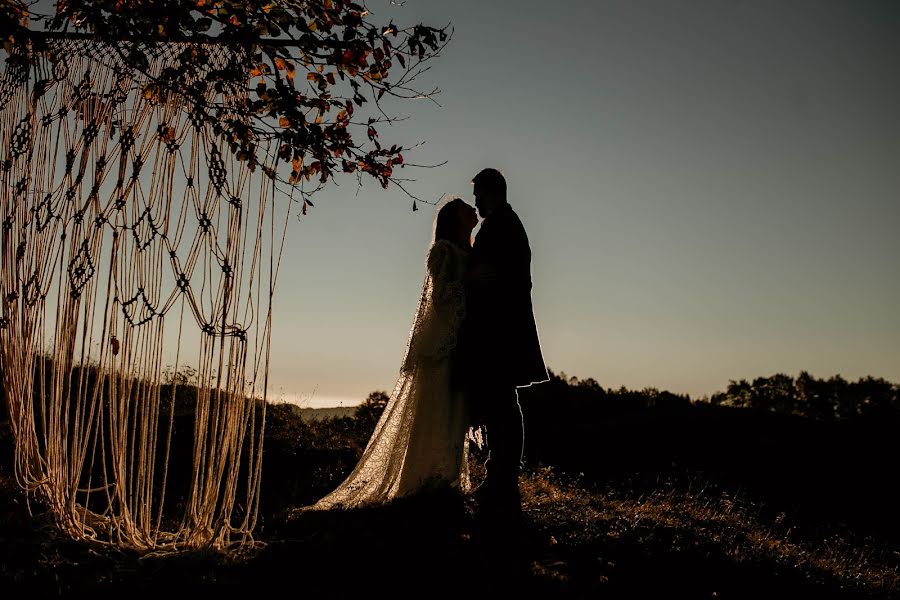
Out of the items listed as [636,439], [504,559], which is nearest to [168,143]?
[504,559]

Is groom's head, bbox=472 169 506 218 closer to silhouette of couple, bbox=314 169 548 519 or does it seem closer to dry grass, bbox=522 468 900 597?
silhouette of couple, bbox=314 169 548 519

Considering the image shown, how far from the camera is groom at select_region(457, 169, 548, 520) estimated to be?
5.08m

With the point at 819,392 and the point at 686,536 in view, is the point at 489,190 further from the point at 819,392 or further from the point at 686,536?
the point at 819,392

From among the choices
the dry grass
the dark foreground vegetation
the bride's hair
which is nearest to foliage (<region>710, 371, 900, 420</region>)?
the dark foreground vegetation

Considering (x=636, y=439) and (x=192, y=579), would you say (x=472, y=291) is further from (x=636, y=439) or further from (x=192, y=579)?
(x=636, y=439)

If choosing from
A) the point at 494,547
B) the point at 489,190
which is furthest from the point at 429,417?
the point at 489,190

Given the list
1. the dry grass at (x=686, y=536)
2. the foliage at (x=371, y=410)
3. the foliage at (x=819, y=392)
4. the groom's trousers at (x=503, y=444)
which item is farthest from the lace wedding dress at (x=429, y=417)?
the foliage at (x=819, y=392)

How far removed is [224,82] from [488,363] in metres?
2.55

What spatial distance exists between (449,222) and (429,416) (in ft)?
4.97

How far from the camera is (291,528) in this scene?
481 cm

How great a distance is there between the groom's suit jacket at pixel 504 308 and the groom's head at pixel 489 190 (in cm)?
9

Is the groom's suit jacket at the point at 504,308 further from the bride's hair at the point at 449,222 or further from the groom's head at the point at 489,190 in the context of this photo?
the bride's hair at the point at 449,222

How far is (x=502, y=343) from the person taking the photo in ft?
16.8

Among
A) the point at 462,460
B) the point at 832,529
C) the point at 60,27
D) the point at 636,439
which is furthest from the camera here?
the point at 636,439
